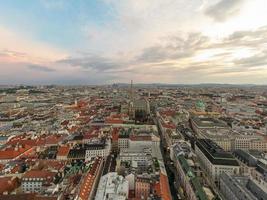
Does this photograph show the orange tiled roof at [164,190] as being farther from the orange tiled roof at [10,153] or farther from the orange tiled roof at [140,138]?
the orange tiled roof at [10,153]

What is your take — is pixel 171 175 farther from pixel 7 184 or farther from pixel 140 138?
pixel 7 184

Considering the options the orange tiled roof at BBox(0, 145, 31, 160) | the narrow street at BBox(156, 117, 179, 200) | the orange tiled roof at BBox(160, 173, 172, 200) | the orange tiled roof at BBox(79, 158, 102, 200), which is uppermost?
the orange tiled roof at BBox(79, 158, 102, 200)

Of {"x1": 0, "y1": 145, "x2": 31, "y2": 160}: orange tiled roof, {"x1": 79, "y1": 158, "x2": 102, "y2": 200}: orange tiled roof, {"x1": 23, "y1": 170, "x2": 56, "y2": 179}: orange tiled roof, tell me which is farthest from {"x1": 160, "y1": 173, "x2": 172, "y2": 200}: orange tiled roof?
{"x1": 0, "y1": 145, "x2": 31, "y2": 160}: orange tiled roof

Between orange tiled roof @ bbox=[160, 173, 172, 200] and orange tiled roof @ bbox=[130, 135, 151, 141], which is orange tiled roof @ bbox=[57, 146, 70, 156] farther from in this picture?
orange tiled roof @ bbox=[160, 173, 172, 200]

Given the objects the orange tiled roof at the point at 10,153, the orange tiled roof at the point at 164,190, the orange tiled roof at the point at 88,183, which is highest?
the orange tiled roof at the point at 88,183

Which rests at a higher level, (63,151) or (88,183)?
(88,183)

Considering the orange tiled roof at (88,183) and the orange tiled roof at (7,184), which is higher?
the orange tiled roof at (88,183)

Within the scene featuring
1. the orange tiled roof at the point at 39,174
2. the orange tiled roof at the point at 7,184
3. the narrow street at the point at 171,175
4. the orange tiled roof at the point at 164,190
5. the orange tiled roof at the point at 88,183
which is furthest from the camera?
the narrow street at the point at 171,175

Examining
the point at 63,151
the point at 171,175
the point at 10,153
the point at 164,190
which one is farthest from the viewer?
the point at 63,151

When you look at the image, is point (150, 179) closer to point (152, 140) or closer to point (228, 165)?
point (228, 165)

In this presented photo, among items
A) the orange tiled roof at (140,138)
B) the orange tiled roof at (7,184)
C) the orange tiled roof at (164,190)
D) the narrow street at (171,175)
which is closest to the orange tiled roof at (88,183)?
the orange tiled roof at (164,190)

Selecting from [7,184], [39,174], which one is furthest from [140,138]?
[7,184]

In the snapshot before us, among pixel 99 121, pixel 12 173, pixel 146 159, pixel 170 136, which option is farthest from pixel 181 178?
pixel 99 121
